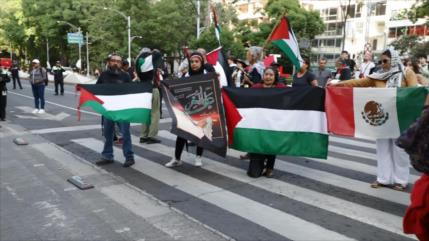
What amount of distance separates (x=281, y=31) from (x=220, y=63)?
1.20m

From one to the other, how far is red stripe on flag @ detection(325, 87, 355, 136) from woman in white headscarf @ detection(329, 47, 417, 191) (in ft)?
0.70

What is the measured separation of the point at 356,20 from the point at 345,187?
60323mm

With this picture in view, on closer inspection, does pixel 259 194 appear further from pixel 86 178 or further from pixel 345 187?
pixel 86 178

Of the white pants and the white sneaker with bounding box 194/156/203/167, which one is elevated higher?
the white pants

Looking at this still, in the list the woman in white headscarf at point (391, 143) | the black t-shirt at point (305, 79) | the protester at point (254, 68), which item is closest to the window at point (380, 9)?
the protester at point (254, 68)

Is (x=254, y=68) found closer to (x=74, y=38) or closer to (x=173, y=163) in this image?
(x=173, y=163)

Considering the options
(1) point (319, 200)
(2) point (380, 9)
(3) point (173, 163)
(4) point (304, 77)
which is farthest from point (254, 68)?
(2) point (380, 9)

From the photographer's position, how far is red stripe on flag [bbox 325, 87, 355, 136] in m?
5.91

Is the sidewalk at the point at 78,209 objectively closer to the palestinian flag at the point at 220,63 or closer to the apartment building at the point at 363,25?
the palestinian flag at the point at 220,63

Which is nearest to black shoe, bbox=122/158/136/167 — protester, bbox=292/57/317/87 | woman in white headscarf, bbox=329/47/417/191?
protester, bbox=292/57/317/87

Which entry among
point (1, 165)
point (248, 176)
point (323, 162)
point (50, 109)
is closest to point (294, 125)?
point (248, 176)

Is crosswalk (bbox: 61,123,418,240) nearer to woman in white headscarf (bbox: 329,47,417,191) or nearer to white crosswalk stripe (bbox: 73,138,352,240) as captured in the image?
white crosswalk stripe (bbox: 73,138,352,240)

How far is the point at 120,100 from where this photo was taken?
7.15m

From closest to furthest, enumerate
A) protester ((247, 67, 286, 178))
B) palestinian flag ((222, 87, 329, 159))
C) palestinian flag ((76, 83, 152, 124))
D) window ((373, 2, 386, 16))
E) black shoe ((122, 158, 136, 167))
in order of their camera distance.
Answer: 1. palestinian flag ((222, 87, 329, 159))
2. protester ((247, 67, 286, 178))
3. palestinian flag ((76, 83, 152, 124))
4. black shoe ((122, 158, 136, 167))
5. window ((373, 2, 386, 16))
